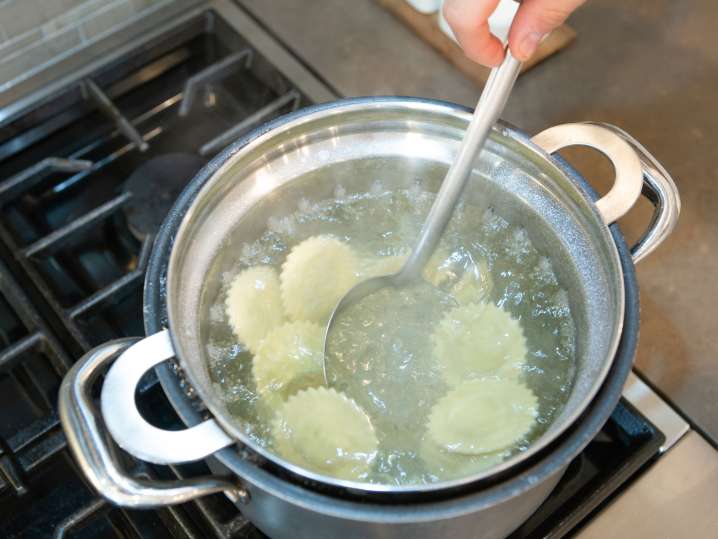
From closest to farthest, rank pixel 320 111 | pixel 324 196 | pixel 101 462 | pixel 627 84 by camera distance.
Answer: pixel 101 462, pixel 320 111, pixel 324 196, pixel 627 84

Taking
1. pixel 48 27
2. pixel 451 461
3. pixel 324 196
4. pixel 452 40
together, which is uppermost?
pixel 48 27

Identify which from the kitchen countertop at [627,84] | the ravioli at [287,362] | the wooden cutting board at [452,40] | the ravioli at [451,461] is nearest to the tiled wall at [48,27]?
the kitchen countertop at [627,84]

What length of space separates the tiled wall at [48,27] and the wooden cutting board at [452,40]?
1.49 ft

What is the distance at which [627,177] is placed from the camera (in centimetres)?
82

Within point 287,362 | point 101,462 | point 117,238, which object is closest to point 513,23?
point 287,362

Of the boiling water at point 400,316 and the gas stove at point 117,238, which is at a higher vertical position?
the gas stove at point 117,238

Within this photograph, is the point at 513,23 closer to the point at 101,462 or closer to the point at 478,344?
the point at 478,344

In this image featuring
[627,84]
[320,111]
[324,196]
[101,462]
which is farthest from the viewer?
[627,84]

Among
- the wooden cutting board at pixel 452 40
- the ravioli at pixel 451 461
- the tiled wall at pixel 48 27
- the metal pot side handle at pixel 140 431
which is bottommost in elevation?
the ravioli at pixel 451 461

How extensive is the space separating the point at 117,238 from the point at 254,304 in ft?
1.12

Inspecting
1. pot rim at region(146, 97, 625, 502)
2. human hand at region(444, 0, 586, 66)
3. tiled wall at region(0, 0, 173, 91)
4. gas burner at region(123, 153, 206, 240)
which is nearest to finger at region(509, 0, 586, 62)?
human hand at region(444, 0, 586, 66)

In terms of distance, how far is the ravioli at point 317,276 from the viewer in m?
0.95

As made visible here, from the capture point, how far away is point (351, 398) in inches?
34.9

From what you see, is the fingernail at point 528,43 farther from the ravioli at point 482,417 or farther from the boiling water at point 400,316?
the ravioli at point 482,417
